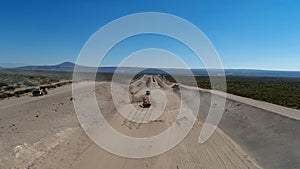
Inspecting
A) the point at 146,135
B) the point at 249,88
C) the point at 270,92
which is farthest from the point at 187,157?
the point at 249,88

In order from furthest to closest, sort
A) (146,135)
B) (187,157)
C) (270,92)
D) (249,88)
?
(249,88) < (270,92) < (146,135) < (187,157)

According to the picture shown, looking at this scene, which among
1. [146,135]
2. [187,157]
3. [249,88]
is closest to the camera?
[187,157]

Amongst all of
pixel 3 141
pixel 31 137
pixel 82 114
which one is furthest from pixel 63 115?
pixel 3 141

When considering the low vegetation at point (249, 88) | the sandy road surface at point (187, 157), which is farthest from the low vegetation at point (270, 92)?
the sandy road surface at point (187, 157)

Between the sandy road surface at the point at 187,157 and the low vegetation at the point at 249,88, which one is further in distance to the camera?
the low vegetation at the point at 249,88

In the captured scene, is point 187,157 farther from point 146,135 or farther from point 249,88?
point 249,88

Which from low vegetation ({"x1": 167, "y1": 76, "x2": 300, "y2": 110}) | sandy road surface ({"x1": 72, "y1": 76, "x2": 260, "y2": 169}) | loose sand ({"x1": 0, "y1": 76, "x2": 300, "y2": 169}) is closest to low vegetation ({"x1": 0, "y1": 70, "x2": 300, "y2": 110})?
low vegetation ({"x1": 167, "y1": 76, "x2": 300, "y2": 110})

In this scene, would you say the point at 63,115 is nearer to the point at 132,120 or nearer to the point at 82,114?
the point at 82,114

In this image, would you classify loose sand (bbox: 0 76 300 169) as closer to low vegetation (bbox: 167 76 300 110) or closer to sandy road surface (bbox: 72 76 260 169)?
sandy road surface (bbox: 72 76 260 169)

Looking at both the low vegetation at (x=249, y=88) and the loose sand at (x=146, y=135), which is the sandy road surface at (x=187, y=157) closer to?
the loose sand at (x=146, y=135)
